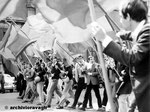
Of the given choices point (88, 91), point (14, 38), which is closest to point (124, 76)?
point (88, 91)

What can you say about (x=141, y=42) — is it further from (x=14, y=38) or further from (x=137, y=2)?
(x=14, y=38)

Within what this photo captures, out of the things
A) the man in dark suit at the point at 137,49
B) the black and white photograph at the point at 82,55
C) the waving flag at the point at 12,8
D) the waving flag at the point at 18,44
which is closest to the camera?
the man in dark suit at the point at 137,49

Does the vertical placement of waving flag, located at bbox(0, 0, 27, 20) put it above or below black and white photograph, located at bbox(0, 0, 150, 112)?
above

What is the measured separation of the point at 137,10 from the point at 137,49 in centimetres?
34

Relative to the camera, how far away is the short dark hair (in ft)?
8.96

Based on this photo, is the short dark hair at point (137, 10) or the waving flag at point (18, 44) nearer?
the short dark hair at point (137, 10)

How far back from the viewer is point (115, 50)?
267 centimetres

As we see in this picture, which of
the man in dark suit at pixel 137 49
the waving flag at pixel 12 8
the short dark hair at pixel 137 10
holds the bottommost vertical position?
the man in dark suit at pixel 137 49

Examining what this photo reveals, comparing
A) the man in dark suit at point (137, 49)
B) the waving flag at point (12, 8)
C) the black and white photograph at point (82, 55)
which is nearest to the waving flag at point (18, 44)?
the black and white photograph at point (82, 55)

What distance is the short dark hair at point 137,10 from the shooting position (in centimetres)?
273

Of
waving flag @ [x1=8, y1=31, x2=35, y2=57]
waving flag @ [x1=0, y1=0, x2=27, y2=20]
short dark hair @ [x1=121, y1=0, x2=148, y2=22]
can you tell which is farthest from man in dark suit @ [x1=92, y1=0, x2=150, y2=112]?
waving flag @ [x1=8, y1=31, x2=35, y2=57]

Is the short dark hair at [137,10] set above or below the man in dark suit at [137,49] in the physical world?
above

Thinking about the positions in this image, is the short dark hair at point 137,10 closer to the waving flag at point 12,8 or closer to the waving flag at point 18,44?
the waving flag at point 12,8

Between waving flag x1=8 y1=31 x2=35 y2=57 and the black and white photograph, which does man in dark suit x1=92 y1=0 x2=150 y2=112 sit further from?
waving flag x1=8 y1=31 x2=35 y2=57
